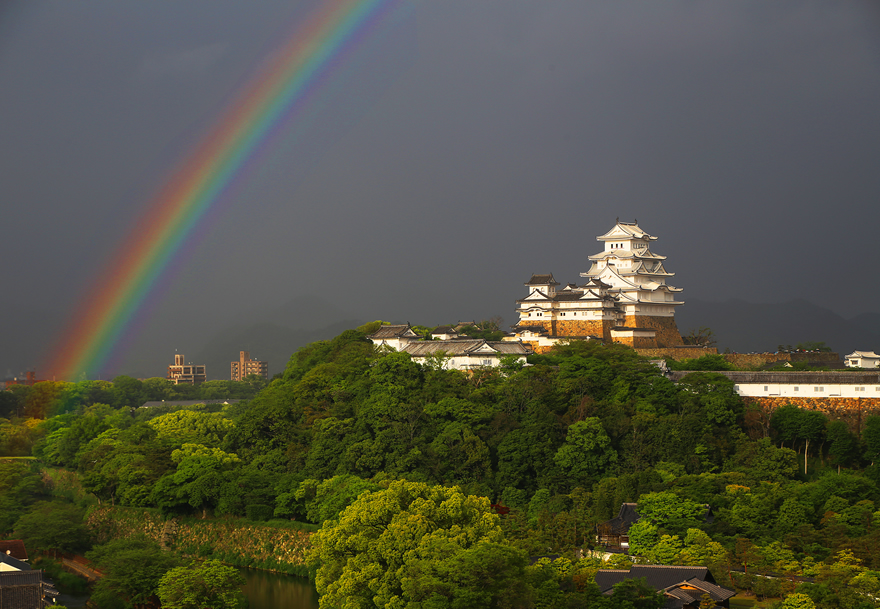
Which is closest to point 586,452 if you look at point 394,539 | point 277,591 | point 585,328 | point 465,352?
point 465,352

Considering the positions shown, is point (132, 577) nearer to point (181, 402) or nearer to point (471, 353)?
point (471, 353)

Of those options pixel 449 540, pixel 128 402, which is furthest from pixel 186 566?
pixel 128 402

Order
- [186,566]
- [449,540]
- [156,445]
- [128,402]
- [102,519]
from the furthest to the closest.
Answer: [128,402]
[156,445]
[102,519]
[186,566]
[449,540]

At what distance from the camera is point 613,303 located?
30.8m

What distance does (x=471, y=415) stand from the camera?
24.5m

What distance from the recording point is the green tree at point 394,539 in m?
14.0

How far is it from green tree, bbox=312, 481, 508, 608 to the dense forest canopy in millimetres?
505

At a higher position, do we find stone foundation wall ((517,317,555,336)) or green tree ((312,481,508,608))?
stone foundation wall ((517,317,555,336))

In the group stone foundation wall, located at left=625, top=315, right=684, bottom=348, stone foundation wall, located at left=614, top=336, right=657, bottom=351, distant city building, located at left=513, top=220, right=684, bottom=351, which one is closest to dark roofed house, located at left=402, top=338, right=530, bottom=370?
distant city building, located at left=513, top=220, right=684, bottom=351

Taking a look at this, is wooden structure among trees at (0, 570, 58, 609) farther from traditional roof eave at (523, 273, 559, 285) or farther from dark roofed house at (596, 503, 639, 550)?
traditional roof eave at (523, 273, 559, 285)

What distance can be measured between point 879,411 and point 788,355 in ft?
24.1

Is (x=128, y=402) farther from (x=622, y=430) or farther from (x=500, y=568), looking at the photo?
(x=500, y=568)

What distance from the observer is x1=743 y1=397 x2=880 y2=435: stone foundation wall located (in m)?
23.6

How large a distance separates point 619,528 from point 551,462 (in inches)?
141
